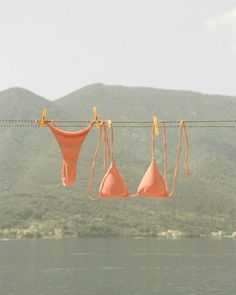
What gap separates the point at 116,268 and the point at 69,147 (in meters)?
83.7

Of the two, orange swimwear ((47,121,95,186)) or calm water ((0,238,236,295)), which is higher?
orange swimwear ((47,121,95,186))

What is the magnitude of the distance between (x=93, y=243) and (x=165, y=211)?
114 feet

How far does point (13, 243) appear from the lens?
140 meters

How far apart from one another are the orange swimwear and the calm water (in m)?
60.2

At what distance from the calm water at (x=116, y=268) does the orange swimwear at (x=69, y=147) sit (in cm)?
6021

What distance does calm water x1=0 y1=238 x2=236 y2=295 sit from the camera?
237 feet

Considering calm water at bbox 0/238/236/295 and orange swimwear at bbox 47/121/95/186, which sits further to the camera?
calm water at bbox 0/238/236/295

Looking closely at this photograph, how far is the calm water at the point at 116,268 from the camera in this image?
237 ft

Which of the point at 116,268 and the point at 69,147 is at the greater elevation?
the point at 69,147

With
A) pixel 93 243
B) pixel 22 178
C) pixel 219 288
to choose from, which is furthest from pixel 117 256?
pixel 22 178

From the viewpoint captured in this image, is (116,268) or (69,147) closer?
(69,147)

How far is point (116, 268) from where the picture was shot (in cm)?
9181

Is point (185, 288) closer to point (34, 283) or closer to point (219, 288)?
point (219, 288)

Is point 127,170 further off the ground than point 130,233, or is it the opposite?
point 127,170
